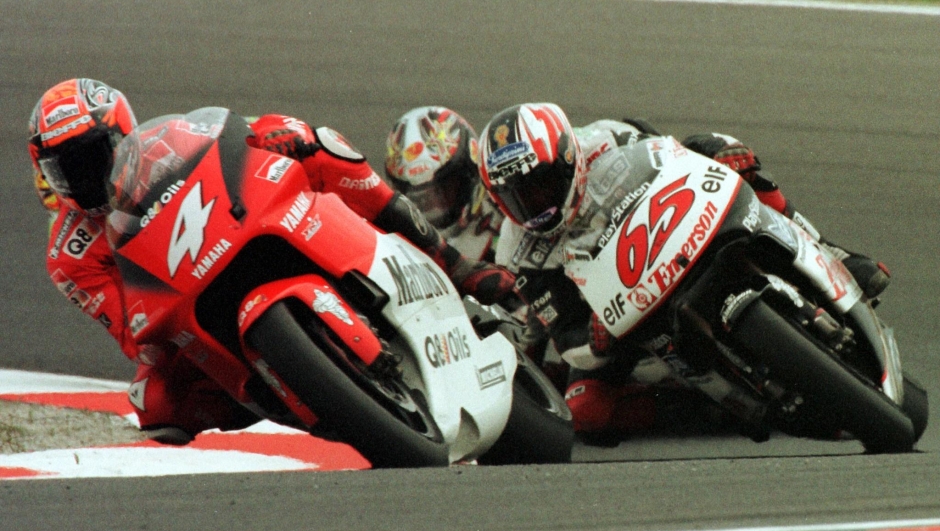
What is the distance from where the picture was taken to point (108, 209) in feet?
14.9

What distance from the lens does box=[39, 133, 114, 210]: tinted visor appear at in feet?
14.6

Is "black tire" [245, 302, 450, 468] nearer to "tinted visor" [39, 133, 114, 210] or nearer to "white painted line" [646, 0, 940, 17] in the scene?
"tinted visor" [39, 133, 114, 210]

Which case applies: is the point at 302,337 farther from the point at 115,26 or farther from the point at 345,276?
the point at 115,26

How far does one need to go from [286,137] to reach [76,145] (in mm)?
727

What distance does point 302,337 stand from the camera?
11.5ft

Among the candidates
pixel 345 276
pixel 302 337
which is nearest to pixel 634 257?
pixel 345 276

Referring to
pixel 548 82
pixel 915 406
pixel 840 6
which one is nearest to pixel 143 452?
pixel 915 406

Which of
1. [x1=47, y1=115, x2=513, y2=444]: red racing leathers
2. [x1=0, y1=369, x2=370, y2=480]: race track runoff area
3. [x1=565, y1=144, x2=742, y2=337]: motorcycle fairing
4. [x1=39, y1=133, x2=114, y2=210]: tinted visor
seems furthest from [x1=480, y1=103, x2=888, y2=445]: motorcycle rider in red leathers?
[x1=39, y1=133, x2=114, y2=210]: tinted visor

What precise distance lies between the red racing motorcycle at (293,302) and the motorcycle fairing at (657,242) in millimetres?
429

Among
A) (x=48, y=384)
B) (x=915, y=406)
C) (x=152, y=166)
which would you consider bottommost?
(x=48, y=384)

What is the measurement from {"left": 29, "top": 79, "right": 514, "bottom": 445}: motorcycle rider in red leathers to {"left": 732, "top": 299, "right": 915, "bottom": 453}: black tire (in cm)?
102

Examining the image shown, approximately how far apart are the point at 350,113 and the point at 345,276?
157 inches

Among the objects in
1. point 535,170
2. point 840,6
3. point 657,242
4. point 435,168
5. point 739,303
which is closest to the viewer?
point 739,303

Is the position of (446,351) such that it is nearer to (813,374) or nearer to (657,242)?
(657,242)
